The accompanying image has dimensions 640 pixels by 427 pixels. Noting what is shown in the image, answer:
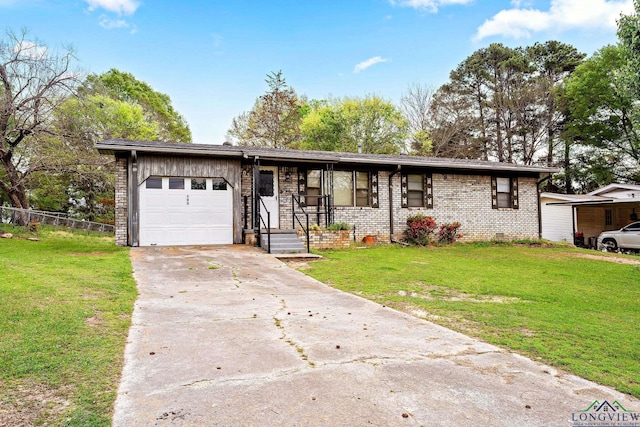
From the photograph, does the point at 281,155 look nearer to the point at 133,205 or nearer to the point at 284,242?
the point at 284,242

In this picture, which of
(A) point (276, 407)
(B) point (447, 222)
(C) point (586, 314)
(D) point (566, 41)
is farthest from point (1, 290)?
(D) point (566, 41)

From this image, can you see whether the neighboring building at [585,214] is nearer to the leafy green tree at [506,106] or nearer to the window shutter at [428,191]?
the leafy green tree at [506,106]

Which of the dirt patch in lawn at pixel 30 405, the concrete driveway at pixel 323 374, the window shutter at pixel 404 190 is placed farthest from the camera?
the window shutter at pixel 404 190

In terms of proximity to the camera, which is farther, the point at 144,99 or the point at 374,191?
the point at 144,99

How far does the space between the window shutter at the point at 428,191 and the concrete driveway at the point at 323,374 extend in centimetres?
1041

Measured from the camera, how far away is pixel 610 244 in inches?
657

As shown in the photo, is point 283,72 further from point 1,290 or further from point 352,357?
point 352,357

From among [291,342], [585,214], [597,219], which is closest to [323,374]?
[291,342]

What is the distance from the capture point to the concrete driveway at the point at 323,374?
7.39ft

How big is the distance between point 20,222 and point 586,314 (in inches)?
674

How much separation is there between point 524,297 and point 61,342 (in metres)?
5.97

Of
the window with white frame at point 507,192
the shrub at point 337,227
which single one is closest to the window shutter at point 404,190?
the shrub at point 337,227

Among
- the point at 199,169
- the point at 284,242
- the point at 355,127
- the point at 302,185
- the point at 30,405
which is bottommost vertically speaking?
the point at 30,405

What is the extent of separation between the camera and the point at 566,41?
97.6ft
